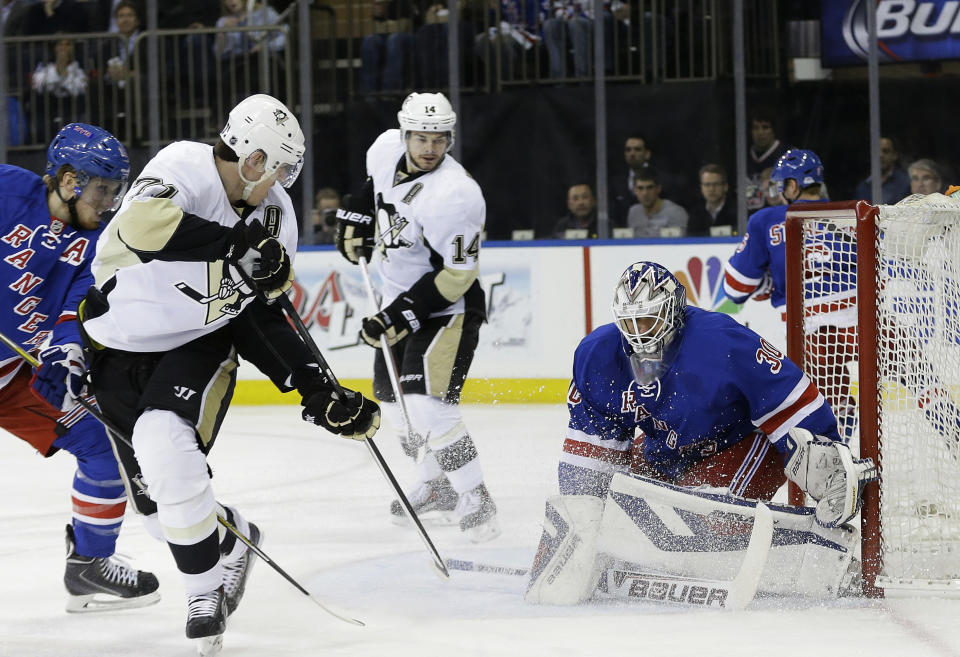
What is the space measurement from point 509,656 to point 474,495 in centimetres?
125

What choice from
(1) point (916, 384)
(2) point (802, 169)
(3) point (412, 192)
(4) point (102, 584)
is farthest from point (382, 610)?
(2) point (802, 169)

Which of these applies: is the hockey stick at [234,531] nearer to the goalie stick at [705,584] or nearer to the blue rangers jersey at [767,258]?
the goalie stick at [705,584]

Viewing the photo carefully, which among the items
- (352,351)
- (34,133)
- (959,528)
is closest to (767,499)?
(959,528)

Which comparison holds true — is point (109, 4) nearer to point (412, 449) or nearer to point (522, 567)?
point (412, 449)

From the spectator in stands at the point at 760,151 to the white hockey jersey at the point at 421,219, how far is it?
3121 mm

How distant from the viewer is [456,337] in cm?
401

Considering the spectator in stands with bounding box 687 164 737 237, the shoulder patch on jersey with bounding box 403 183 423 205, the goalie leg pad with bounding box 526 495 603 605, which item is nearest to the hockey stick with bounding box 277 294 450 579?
the goalie leg pad with bounding box 526 495 603 605

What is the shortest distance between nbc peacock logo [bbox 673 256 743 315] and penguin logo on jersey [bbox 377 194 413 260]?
8.60 ft

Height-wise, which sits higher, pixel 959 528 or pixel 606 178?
pixel 606 178

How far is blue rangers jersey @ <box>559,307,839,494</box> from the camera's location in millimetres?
2930

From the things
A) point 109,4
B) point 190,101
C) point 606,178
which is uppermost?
point 109,4

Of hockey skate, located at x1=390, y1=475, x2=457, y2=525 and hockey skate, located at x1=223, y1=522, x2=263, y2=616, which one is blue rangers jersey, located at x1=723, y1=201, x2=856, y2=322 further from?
hockey skate, located at x1=223, y1=522, x2=263, y2=616

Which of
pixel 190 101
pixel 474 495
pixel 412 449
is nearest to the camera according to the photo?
pixel 474 495

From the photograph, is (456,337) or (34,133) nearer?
(456,337)
